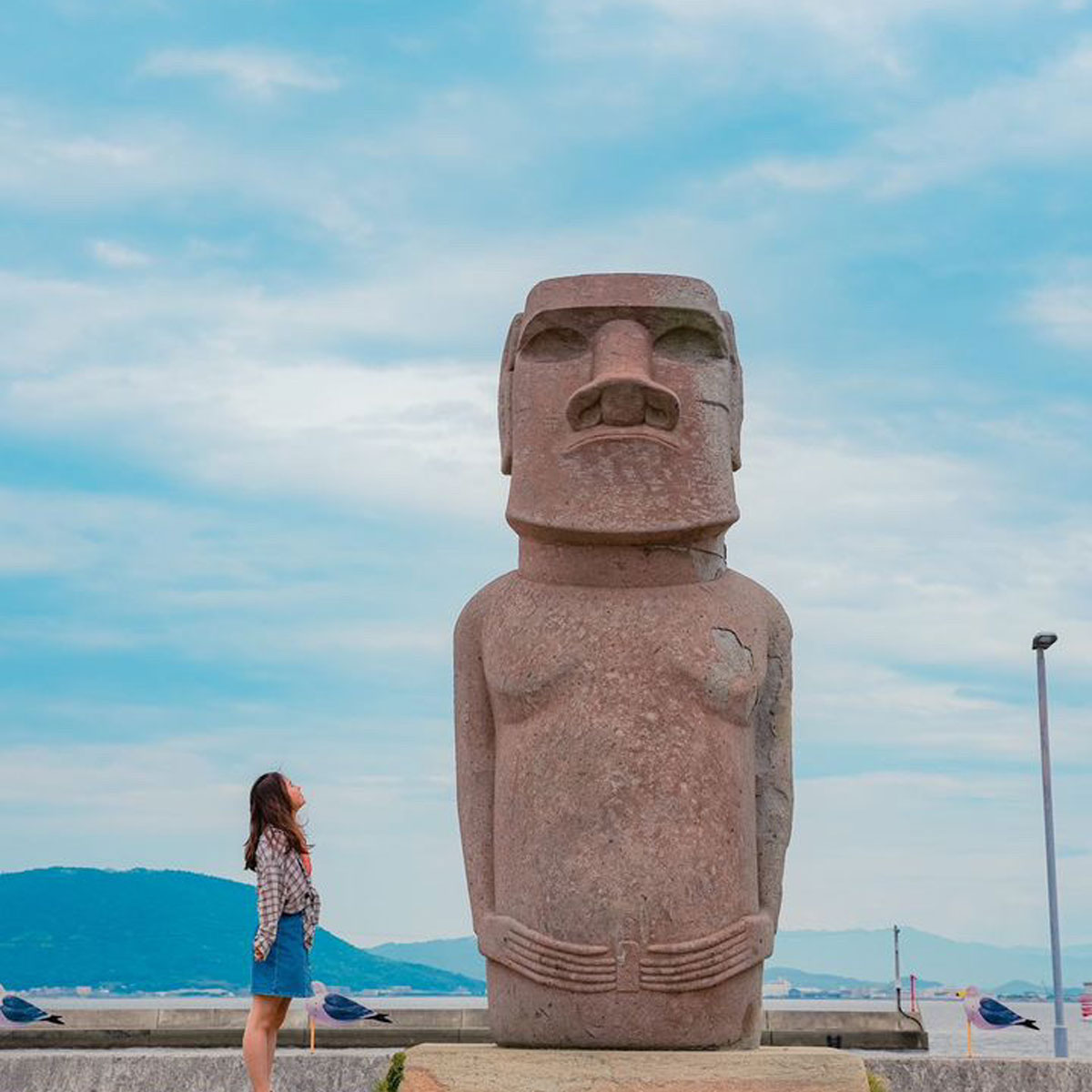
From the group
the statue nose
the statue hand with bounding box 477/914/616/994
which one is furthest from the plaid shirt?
the statue nose

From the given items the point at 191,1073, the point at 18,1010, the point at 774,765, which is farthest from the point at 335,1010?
the point at 774,765

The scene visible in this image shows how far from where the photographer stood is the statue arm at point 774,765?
8.01m

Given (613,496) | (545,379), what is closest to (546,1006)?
(613,496)

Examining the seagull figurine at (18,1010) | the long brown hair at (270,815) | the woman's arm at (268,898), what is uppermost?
the long brown hair at (270,815)

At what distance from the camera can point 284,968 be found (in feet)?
28.9

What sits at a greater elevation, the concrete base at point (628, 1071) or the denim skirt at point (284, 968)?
the denim skirt at point (284, 968)

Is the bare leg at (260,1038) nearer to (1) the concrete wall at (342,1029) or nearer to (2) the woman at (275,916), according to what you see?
(2) the woman at (275,916)

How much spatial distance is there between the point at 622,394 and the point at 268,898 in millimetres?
3226

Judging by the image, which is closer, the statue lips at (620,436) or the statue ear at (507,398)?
the statue lips at (620,436)

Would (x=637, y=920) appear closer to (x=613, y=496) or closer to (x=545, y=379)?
(x=613, y=496)

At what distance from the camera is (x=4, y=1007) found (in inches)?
648

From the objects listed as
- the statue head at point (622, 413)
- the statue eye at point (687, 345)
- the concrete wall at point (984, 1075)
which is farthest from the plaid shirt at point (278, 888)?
the concrete wall at point (984, 1075)

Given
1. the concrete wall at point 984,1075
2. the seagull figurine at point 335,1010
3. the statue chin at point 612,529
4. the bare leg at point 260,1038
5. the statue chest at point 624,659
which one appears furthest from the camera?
the seagull figurine at point 335,1010

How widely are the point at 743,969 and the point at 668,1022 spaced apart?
0.43m
